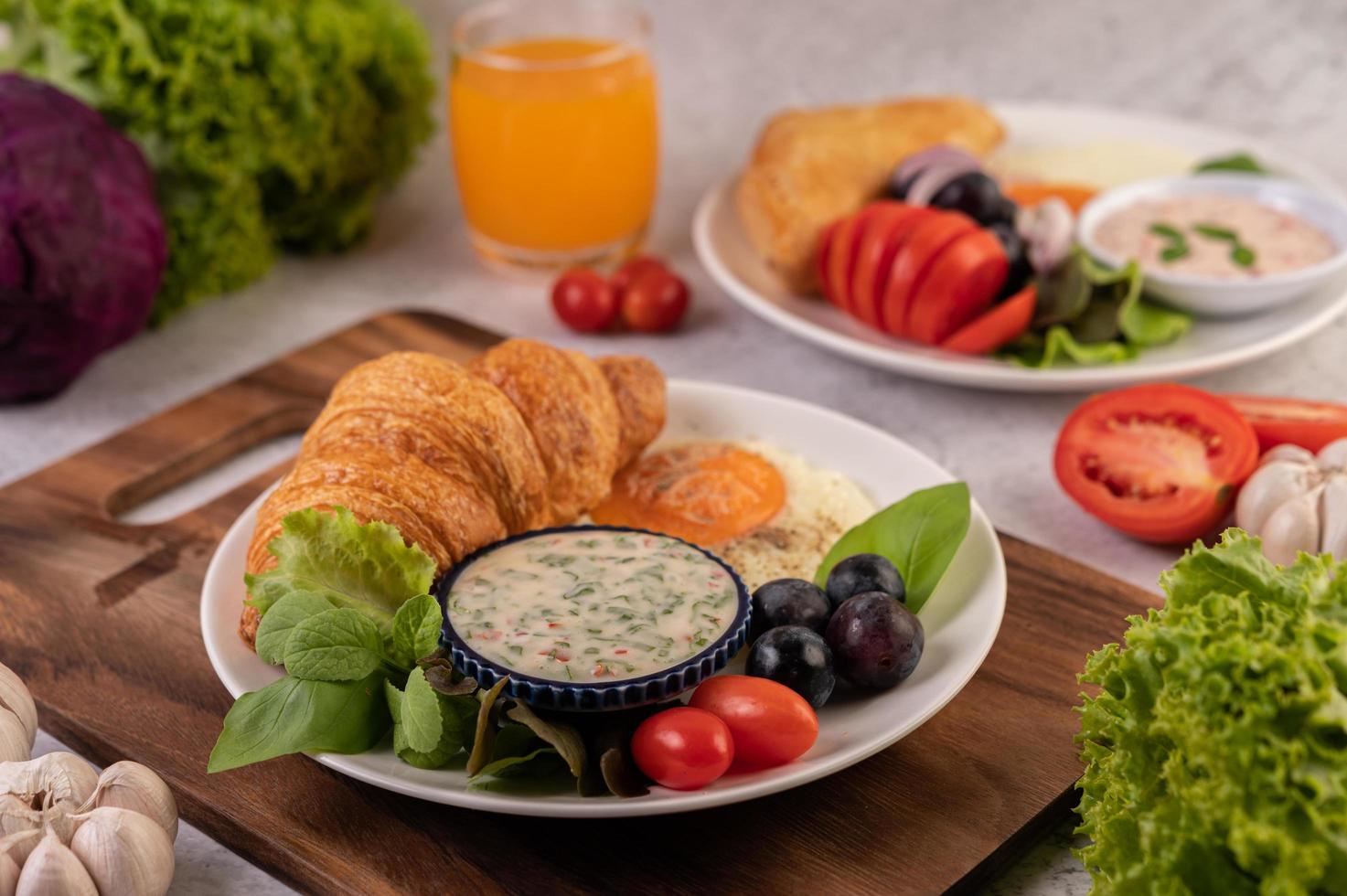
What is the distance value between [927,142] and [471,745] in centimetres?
324

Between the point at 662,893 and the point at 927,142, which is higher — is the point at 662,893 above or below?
below

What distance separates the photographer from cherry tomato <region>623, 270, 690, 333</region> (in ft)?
14.9

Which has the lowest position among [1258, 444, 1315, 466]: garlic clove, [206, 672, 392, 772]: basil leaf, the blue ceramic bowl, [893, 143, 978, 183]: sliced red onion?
[206, 672, 392, 772]: basil leaf

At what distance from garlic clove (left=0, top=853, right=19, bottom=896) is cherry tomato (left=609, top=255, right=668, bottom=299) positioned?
2.88 metres

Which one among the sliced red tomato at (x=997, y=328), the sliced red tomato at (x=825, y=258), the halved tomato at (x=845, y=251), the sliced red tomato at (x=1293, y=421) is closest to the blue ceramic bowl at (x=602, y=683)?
the sliced red tomato at (x=1293, y=421)

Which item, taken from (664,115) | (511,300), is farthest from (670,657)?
(664,115)

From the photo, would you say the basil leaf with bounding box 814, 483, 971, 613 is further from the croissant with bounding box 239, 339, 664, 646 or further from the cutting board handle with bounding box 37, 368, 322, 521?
the cutting board handle with bounding box 37, 368, 322, 521

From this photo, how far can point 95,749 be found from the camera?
2.71 metres

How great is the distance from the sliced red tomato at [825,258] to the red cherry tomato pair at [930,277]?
85 mm

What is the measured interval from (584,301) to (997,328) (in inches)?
50.8

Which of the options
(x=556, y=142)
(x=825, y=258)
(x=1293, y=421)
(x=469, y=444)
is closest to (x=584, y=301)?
(x=556, y=142)

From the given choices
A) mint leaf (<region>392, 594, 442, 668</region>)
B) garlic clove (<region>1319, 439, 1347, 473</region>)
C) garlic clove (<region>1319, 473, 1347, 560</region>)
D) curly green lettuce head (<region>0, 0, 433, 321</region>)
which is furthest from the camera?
curly green lettuce head (<region>0, 0, 433, 321</region>)

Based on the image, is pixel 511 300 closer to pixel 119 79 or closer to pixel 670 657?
pixel 119 79

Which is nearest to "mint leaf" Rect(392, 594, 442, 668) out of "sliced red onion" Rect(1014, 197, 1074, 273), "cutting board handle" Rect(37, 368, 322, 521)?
"cutting board handle" Rect(37, 368, 322, 521)
